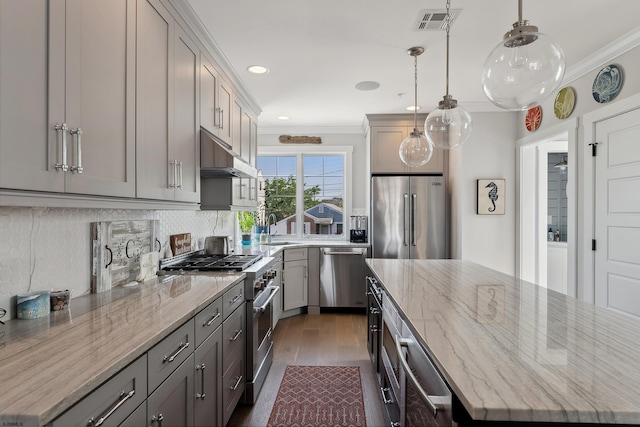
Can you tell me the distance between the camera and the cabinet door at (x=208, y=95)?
A: 2434 millimetres

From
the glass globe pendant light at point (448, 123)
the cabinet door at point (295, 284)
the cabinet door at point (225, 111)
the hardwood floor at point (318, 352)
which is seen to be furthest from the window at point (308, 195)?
the glass globe pendant light at point (448, 123)

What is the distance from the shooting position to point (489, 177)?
4.11 metres

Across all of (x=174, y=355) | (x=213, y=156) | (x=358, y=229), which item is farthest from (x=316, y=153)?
(x=174, y=355)

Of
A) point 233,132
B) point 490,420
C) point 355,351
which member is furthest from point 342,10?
point 355,351

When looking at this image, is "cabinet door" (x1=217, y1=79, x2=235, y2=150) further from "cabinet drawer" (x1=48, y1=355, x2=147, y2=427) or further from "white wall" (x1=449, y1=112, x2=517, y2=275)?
"white wall" (x1=449, y1=112, x2=517, y2=275)

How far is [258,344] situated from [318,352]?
38.4 inches

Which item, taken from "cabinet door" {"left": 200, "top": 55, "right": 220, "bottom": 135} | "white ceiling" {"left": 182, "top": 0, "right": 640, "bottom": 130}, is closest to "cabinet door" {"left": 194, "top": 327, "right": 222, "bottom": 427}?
"cabinet door" {"left": 200, "top": 55, "right": 220, "bottom": 135}

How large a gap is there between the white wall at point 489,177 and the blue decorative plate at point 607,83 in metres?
1.21

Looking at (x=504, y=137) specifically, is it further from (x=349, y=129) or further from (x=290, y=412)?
(x=290, y=412)

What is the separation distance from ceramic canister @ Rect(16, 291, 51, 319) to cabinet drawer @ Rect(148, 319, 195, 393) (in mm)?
524

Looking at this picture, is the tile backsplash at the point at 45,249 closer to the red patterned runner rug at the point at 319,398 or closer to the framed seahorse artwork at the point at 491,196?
the red patterned runner rug at the point at 319,398

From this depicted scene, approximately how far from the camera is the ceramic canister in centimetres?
129

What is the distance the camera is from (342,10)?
2.16 meters

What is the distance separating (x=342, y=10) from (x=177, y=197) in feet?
5.05
